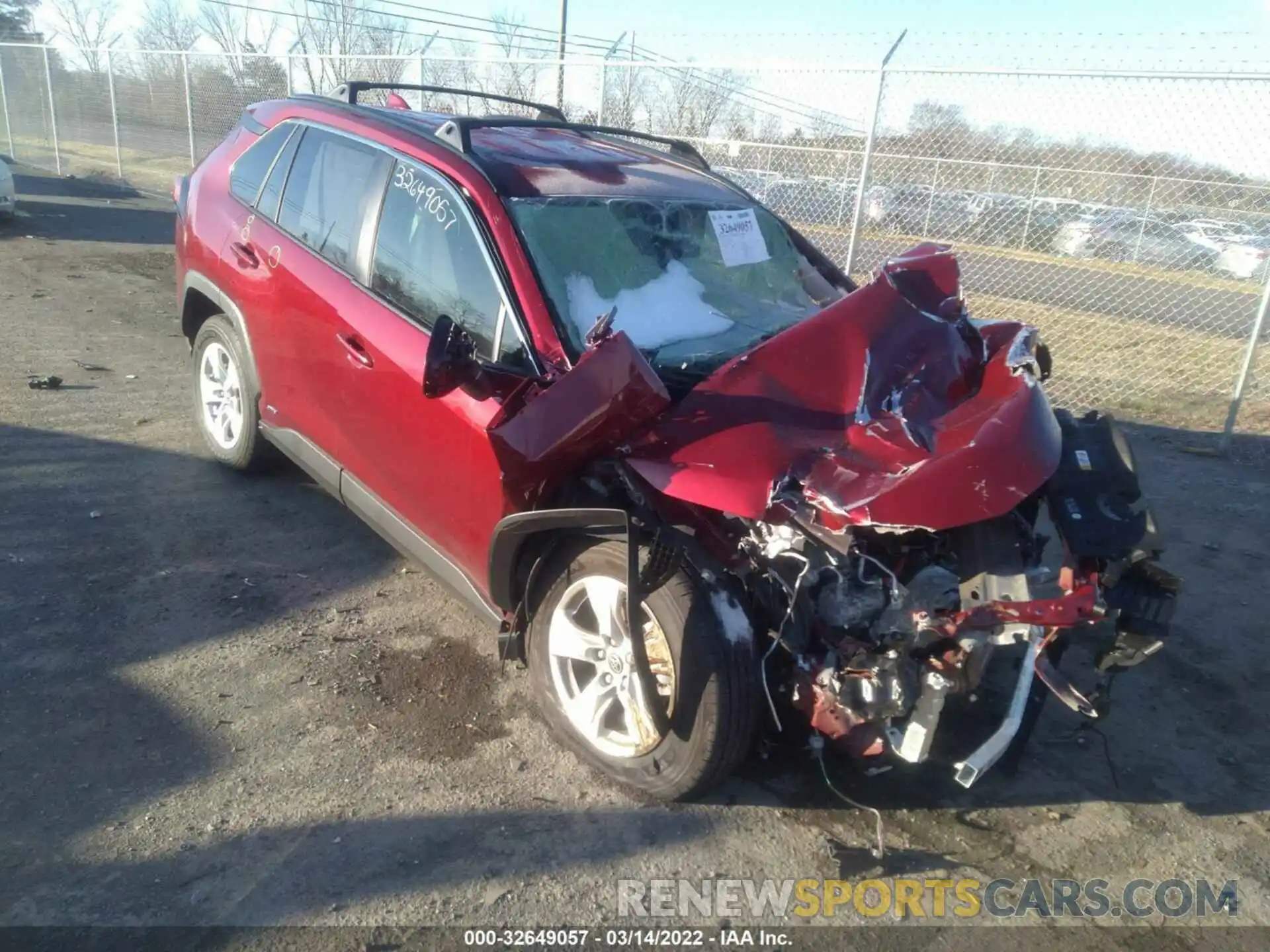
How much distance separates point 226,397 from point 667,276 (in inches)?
108

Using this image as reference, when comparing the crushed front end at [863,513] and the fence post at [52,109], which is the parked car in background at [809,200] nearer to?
the crushed front end at [863,513]

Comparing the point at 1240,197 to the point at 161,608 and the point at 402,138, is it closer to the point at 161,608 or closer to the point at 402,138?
the point at 402,138

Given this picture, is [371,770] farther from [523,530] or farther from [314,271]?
[314,271]

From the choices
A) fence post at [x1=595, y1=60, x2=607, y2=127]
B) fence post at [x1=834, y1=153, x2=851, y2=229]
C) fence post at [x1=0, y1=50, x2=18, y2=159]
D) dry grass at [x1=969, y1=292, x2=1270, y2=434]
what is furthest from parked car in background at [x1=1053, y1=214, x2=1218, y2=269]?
fence post at [x1=0, y1=50, x2=18, y2=159]

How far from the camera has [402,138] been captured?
12.5ft

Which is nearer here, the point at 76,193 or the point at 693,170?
the point at 693,170

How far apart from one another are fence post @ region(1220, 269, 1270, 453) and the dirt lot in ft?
7.22

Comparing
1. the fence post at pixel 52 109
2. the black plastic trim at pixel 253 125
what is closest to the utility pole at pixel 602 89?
the black plastic trim at pixel 253 125

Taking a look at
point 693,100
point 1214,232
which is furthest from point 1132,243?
point 693,100

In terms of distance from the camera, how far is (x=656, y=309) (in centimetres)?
348

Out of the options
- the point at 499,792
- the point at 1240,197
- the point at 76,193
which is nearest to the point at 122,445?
the point at 499,792

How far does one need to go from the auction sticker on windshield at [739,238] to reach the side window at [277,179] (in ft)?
6.79

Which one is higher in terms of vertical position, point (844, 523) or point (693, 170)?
point (693, 170)

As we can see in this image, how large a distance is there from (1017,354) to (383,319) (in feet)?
7.58
